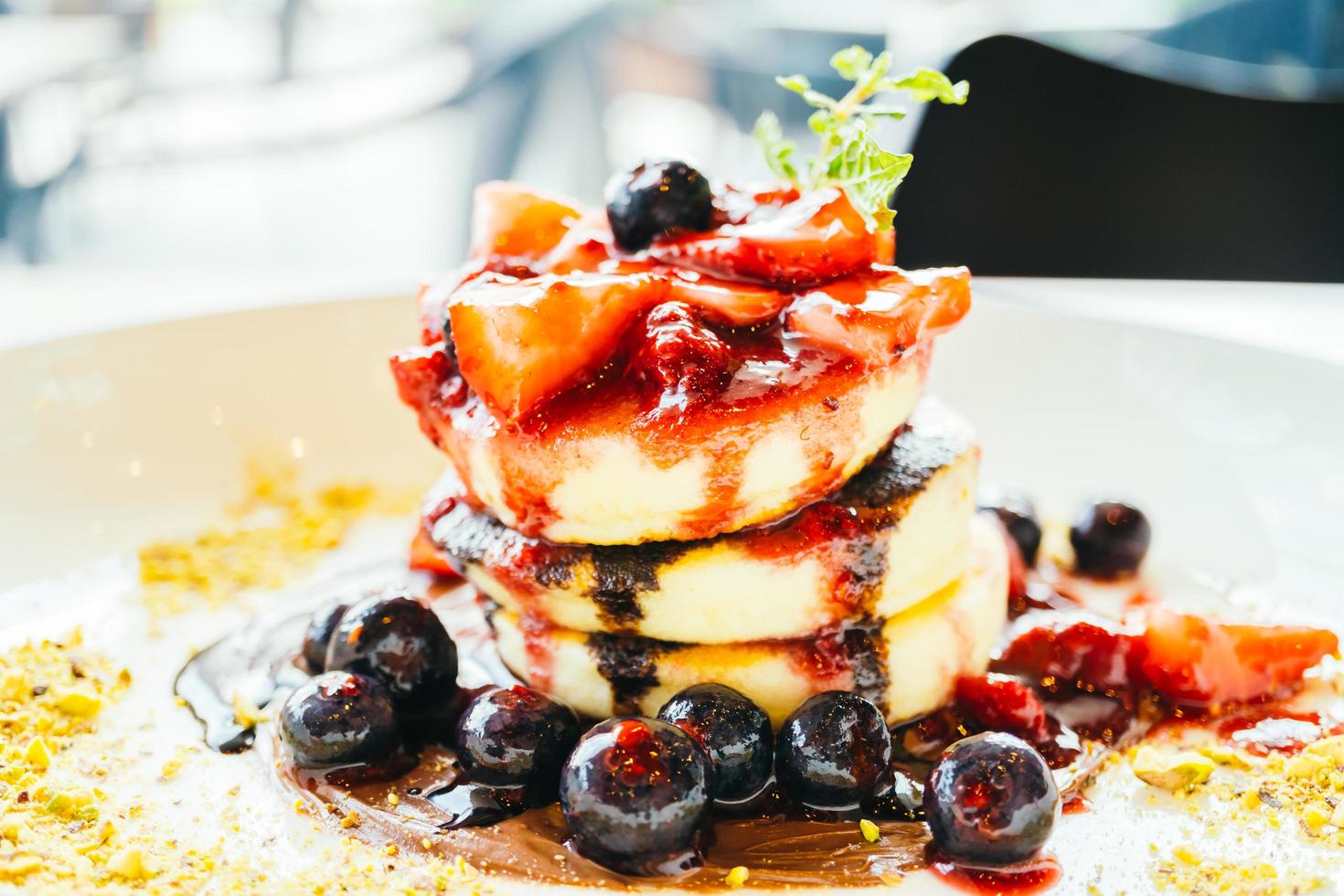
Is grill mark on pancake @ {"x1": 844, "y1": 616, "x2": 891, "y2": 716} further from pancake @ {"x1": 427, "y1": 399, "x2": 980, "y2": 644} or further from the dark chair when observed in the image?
the dark chair

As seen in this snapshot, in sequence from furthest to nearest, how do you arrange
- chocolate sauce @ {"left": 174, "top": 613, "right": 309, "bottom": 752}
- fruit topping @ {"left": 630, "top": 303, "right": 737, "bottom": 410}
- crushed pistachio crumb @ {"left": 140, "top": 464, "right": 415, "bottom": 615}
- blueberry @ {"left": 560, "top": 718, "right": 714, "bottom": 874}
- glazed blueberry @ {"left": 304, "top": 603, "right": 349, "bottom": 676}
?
crushed pistachio crumb @ {"left": 140, "top": 464, "right": 415, "bottom": 615} < glazed blueberry @ {"left": 304, "top": 603, "right": 349, "bottom": 676} < chocolate sauce @ {"left": 174, "top": 613, "right": 309, "bottom": 752} < fruit topping @ {"left": 630, "top": 303, "right": 737, "bottom": 410} < blueberry @ {"left": 560, "top": 718, "right": 714, "bottom": 874}

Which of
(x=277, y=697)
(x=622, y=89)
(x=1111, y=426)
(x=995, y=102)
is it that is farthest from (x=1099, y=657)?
(x=622, y=89)

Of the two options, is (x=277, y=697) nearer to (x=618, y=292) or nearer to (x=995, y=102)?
(x=618, y=292)

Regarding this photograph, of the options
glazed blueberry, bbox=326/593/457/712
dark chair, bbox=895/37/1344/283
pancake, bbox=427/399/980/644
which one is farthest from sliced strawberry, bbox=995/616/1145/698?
dark chair, bbox=895/37/1344/283

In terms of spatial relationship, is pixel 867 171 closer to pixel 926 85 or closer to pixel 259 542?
pixel 926 85

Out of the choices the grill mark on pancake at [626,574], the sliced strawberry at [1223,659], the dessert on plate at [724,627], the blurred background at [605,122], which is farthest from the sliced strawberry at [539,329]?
the blurred background at [605,122]
